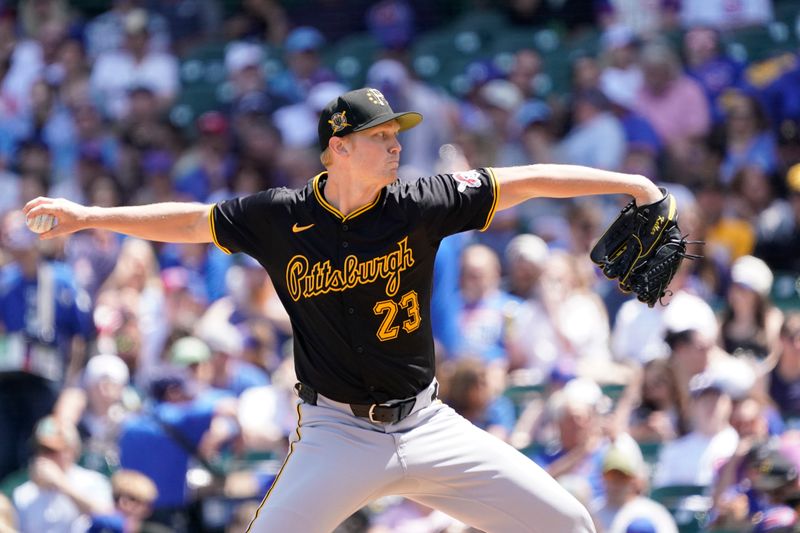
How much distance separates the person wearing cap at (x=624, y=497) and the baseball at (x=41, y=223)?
2.97 m

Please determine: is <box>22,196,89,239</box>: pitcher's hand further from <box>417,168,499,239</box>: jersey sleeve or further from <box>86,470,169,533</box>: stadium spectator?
<box>86,470,169,533</box>: stadium spectator

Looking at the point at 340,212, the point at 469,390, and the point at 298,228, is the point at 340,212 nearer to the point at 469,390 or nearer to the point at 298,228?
the point at 298,228

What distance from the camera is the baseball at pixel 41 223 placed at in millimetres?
4605

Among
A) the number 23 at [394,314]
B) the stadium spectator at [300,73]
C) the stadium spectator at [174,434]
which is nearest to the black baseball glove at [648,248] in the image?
the number 23 at [394,314]

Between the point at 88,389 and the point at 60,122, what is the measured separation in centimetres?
466

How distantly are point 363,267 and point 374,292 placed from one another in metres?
0.09

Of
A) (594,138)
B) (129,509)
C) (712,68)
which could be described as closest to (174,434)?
(129,509)

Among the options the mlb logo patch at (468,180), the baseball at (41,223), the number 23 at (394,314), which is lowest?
the number 23 at (394,314)

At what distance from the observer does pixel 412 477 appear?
463 cm

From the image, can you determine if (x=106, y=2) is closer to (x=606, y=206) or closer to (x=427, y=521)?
(x=606, y=206)

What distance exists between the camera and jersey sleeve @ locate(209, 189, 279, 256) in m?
4.77

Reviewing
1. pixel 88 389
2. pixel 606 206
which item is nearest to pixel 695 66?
pixel 606 206

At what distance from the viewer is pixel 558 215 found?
32.8 feet

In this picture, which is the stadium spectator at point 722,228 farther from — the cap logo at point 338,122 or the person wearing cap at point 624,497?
the cap logo at point 338,122
